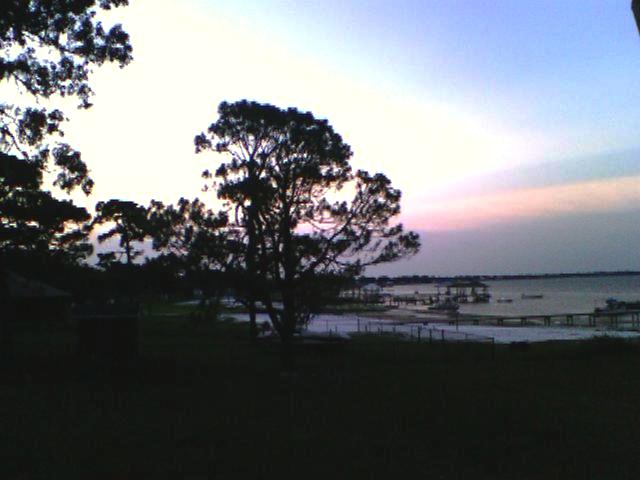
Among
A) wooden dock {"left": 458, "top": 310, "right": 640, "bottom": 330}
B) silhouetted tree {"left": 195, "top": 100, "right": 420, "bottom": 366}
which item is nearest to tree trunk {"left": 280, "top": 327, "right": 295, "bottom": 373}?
silhouetted tree {"left": 195, "top": 100, "right": 420, "bottom": 366}

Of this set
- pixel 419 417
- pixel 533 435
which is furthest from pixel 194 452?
pixel 533 435

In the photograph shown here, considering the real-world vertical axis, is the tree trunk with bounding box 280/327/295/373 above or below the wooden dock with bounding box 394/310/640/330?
above

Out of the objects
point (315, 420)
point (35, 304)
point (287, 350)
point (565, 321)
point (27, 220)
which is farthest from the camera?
point (565, 321)

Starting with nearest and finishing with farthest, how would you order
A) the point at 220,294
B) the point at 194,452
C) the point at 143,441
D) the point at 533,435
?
the point at 194,452 < the point at 143,441 < the point at 533,435 < the point at 220,294

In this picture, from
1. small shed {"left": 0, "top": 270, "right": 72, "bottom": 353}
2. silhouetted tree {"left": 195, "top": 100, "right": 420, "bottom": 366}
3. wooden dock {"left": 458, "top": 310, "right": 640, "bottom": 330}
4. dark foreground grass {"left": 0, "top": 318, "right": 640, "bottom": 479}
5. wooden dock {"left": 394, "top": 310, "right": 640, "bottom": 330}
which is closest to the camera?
dark foreground grass {"left": 0, "top": 318, "right": 640, "bottom": 479}

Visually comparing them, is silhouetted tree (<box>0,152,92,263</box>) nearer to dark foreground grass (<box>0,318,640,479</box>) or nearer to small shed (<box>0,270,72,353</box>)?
dark foreground grass (<box>0,318,640,479</box>)

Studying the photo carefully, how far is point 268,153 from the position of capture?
19.8 meters

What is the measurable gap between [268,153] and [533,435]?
12160 millimetres

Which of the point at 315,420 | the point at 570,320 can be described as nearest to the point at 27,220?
the point at 315,420

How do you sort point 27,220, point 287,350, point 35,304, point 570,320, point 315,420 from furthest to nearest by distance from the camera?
1. point 570,320
2. point 35,304
3. point 27,220
4. point 287,350
5. point 315,420

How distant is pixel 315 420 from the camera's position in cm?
1284

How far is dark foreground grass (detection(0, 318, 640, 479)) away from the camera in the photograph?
9.27 m

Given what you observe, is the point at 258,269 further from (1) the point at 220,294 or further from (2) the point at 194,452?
(2) the point at 194,452

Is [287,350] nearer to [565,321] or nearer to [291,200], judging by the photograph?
[291,200]
